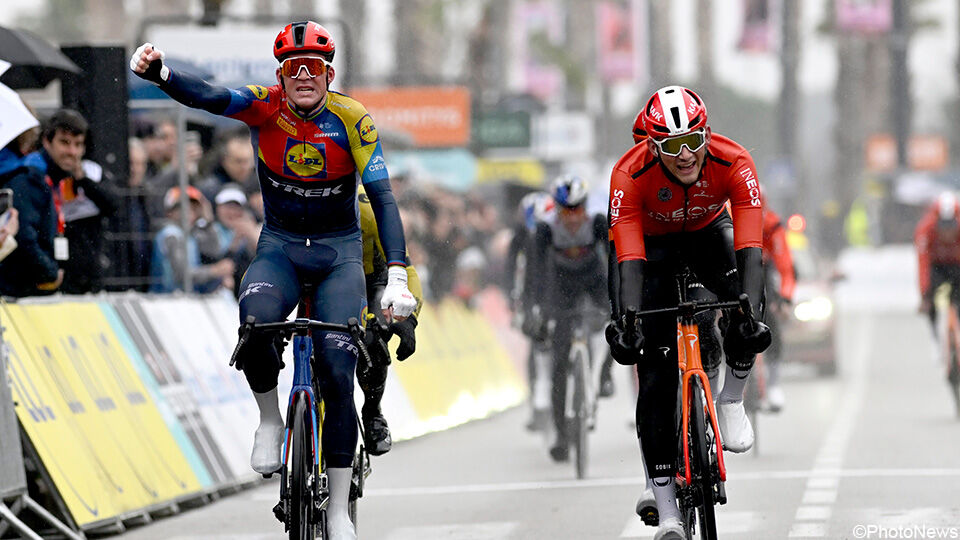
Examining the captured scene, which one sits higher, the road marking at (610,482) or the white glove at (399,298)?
the white glove at (399,298)

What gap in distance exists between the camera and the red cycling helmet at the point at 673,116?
26.8 feet

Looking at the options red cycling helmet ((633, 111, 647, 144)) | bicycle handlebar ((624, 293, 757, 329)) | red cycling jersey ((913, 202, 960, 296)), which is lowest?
red cycling jersey ((913, 202, 960, 296))

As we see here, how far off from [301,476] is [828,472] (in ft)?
20.2

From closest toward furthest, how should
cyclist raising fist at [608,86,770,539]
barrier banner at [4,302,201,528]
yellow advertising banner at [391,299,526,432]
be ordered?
cyclist raising fist at [608,86,770,539]
barrier banner at [4,302,201,528]
yellow advertising banner at [391,299,526,432]

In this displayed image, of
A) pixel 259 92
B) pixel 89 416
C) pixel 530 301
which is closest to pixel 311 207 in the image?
pixel 259 92

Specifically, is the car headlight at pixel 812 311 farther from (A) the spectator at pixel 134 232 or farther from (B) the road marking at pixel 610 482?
(A) the spectator at pixel 134 232

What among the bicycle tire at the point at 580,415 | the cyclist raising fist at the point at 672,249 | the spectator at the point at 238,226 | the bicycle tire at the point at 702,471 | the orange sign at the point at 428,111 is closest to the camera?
the bicycle tire at the point at 702,471

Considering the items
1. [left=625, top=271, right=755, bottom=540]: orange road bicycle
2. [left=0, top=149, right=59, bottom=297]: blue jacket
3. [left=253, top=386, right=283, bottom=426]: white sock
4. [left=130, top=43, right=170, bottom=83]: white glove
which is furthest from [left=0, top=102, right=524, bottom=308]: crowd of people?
[left=625, top=271, right=755, bottom=540]: orange road bicycle

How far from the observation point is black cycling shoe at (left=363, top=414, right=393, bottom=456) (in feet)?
29.4

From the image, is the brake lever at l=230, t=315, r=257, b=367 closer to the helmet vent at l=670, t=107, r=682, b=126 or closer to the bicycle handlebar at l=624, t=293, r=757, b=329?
the bicycle handlebar at l=624, t=293, r=757, b=329

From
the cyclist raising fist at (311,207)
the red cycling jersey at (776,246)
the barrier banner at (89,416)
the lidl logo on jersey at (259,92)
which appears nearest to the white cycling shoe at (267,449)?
the cyclist raising fist at (311,207)

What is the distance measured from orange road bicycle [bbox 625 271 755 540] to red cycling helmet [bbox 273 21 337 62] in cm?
167

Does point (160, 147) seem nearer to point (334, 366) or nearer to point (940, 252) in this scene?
point (940, 252)

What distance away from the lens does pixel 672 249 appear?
344 inches
